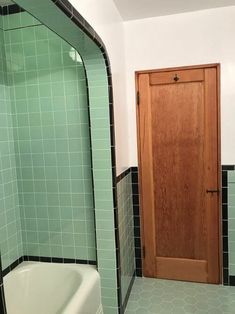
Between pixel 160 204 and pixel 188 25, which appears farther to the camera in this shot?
pixel 160 204

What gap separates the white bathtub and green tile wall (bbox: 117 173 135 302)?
330 mm

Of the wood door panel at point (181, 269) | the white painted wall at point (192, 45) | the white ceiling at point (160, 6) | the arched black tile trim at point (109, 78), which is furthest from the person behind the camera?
the wood door panel at point (181, 269)

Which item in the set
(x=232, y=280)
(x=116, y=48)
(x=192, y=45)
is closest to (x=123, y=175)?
(x=116, y=48)

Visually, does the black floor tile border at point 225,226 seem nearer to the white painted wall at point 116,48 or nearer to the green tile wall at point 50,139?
the white painted wall at point 116,48

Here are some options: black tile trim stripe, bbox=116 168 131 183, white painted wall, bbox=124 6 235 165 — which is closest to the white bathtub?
black tile trim stripe, bbox=116 168 131 183

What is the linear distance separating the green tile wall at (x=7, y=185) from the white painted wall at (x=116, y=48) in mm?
827

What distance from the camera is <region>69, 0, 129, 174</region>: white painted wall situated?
1803mm

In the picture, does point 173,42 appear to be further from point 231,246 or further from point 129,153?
point 231,246

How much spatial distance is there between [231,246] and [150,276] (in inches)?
33.2

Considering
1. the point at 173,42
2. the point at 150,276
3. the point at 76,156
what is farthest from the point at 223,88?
the point at 150,276

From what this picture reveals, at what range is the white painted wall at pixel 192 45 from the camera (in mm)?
2471

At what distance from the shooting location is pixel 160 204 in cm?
278

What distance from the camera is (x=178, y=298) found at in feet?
8.17

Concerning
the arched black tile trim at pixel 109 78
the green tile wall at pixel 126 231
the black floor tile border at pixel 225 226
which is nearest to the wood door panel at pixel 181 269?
the black floor tile border at pixel 225 226
